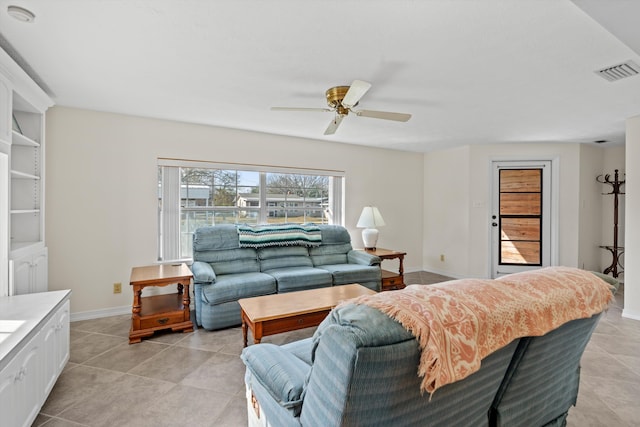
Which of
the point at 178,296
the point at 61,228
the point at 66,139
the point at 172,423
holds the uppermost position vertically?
the point at 66,139

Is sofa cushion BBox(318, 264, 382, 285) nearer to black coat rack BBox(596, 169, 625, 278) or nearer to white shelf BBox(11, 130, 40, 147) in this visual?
white shelf BBox(11, 130, 40, 147)

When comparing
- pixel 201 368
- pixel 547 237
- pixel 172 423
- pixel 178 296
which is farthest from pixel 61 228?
pixel 547 237

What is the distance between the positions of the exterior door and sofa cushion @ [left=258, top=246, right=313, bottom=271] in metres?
3.21

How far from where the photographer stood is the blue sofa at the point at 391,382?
82 cm

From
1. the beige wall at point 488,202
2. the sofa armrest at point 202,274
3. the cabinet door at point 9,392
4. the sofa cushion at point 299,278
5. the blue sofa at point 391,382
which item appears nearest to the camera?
the blue sofa at point 391,382

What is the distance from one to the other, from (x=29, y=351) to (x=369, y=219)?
3.87 meters

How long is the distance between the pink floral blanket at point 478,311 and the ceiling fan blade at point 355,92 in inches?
58.0

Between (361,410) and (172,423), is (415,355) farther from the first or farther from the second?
(172,423)

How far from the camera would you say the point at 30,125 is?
2777 millimetres

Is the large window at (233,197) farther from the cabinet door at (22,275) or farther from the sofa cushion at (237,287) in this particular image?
the cabinet door at (22,275)

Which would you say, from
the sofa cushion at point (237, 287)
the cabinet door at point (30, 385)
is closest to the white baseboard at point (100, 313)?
the sofa cushion at point (237, 287)

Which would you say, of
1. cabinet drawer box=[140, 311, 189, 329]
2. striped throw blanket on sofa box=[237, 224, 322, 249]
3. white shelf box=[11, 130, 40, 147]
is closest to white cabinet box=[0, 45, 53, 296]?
white shelf box=[11, 130, 40, 147]

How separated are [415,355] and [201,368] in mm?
2073

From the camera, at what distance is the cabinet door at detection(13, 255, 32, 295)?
7.39 ft
